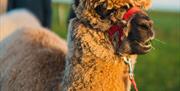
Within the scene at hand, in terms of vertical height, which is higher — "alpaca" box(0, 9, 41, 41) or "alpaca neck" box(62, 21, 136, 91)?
"alpaca neck" box(62, 21, 136, 91)

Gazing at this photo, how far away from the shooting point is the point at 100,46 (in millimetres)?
5117

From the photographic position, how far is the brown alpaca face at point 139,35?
4953mm

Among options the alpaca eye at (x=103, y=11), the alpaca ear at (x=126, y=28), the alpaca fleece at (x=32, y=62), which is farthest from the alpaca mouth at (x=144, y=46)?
the alpaca fleece at (x=32, y=62)

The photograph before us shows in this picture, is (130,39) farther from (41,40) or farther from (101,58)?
(41,40)

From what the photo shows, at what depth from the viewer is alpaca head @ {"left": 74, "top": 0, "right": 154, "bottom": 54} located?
4.98 m

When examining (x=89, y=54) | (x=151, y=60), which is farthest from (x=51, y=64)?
(x=151, y=60)

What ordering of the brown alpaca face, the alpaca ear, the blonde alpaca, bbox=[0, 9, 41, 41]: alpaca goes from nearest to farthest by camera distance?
the brown alpaca face < the alpaca ear < the blonde alpaca < bbox=[0, 9, 41, 41]: alpaca

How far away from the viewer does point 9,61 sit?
6.14m

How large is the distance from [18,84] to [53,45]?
620 mm

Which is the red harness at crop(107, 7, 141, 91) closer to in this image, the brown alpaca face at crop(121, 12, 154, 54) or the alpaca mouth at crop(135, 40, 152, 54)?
the brown alpaca face at crop(121, 12, 154, 54)

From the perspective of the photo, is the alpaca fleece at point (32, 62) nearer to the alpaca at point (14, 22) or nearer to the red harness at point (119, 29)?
the red harness at point (119, 29)

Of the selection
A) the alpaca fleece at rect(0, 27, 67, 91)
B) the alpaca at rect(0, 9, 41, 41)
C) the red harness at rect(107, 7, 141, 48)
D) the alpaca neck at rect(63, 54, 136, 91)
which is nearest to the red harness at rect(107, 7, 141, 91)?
the red harness at rect(107, 7, 141, 48)

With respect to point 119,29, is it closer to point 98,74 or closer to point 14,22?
point 98,74

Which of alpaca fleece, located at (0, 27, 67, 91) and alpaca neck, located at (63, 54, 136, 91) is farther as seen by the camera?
alpaca fleece, located at (0, 27, 67, 91)
